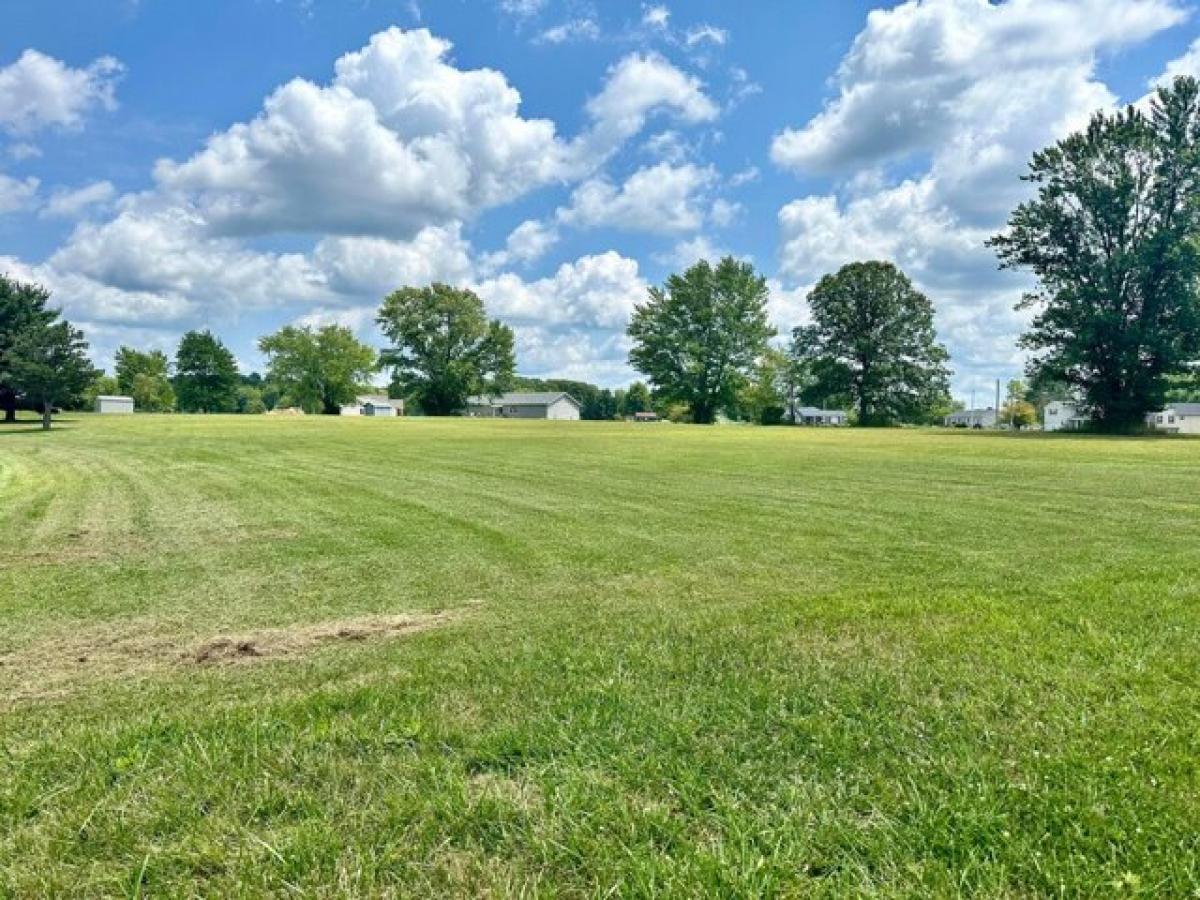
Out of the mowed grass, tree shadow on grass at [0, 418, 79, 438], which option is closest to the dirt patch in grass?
the mowed grass

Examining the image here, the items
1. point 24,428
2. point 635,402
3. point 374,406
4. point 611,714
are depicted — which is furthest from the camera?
point 635,402

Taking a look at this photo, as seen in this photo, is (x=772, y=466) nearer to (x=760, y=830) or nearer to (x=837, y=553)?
(x=837, y=553)

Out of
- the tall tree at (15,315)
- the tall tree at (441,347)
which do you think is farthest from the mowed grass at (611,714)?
the tall tree at (441,347)

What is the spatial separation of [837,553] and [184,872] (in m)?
6.52

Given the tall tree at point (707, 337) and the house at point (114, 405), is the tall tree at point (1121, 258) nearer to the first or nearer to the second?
the tall tree at point (707, 337)

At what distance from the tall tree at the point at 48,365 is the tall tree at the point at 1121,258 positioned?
53871mm

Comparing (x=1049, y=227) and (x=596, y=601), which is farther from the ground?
(x=1049, y=227)

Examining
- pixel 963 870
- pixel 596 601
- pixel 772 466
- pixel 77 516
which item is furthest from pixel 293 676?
pixel 772 466

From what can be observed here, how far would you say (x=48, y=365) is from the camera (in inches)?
1441

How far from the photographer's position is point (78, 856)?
2.50 m

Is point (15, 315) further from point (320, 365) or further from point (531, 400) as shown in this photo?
point (531, 400)

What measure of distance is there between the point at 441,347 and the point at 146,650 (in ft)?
239

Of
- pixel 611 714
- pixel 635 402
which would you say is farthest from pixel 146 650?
pixel 635 402

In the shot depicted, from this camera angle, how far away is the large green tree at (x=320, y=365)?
3499 inches
